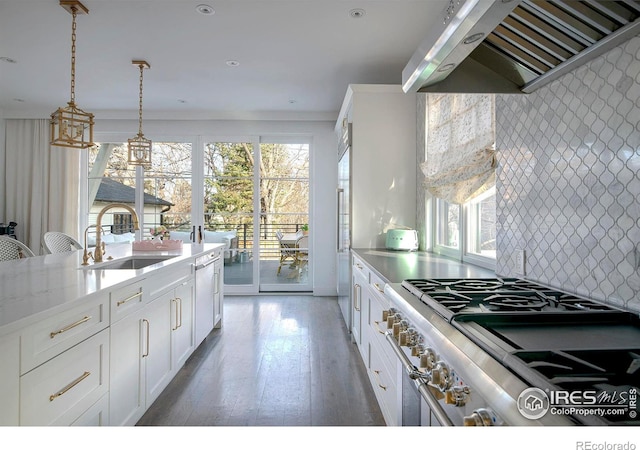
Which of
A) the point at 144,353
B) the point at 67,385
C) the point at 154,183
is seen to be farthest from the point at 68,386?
the point at 154,183

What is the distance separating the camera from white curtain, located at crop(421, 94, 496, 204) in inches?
85.8

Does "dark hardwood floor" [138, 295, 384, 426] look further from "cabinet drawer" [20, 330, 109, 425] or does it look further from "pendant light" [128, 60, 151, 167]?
"pendant light" [128, 60, 151, 167]

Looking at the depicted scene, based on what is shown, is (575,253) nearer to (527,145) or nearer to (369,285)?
(527,145)

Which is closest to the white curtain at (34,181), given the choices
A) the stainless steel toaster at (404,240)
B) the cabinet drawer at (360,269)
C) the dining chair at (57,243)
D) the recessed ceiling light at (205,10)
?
the dining chair at (57,243)

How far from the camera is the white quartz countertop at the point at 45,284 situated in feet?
3.78

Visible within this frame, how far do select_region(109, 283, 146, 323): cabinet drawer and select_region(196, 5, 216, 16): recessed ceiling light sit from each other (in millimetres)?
2024

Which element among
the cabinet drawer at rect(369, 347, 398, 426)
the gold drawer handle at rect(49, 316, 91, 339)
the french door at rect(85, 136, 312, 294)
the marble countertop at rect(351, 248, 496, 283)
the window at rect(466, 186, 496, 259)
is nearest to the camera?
the gold drawer handle at rect(49, 316, 91, 339)

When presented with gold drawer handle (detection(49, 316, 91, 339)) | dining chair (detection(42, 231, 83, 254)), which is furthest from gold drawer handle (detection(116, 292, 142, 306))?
dining chair (detection(42, 231, 83, 254))

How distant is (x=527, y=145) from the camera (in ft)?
5.53

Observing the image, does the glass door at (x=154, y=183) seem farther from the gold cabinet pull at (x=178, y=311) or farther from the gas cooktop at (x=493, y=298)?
the gas cooktop at (x=493, y=298)

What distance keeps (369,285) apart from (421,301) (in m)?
1.09

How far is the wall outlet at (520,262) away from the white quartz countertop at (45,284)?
1899 mm
